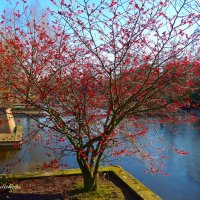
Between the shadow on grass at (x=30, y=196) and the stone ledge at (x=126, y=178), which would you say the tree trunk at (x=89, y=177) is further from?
the stone ledge at (x=126, y=178)

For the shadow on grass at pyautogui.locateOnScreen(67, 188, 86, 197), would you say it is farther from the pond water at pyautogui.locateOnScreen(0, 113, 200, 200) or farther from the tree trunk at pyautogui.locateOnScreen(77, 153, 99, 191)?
the pond water at pyautogui.locateOnScreen(0, 113, 200, 200)

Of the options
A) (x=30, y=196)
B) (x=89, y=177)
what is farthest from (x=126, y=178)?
(x=30, y=196)

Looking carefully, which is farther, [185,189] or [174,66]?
[185,189]

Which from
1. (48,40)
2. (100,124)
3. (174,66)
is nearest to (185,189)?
(100,124)

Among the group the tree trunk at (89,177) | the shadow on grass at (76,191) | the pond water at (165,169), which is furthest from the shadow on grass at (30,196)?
the pond water at (165,169)

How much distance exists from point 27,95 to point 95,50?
111 centimetres

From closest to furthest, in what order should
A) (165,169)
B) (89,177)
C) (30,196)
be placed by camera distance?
1. (30,196)
2. (89,177)
3. (165,169)

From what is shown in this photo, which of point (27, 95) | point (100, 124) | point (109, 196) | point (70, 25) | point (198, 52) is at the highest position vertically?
point (70, 25)

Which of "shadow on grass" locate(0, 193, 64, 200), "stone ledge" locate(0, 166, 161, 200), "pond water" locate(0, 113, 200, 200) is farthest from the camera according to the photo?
"pond water" locate(0, 113, 200, 200)

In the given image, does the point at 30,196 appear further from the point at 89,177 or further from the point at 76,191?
the point at 89,177

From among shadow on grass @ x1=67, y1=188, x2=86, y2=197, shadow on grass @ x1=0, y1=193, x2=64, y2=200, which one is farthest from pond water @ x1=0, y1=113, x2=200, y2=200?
shadow on grass @ x1=0, y1=193, x2=64, y2=200

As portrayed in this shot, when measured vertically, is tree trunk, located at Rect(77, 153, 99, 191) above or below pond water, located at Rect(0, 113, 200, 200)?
above

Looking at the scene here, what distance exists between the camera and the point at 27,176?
531cm

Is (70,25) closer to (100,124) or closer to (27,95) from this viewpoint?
(27,95)
